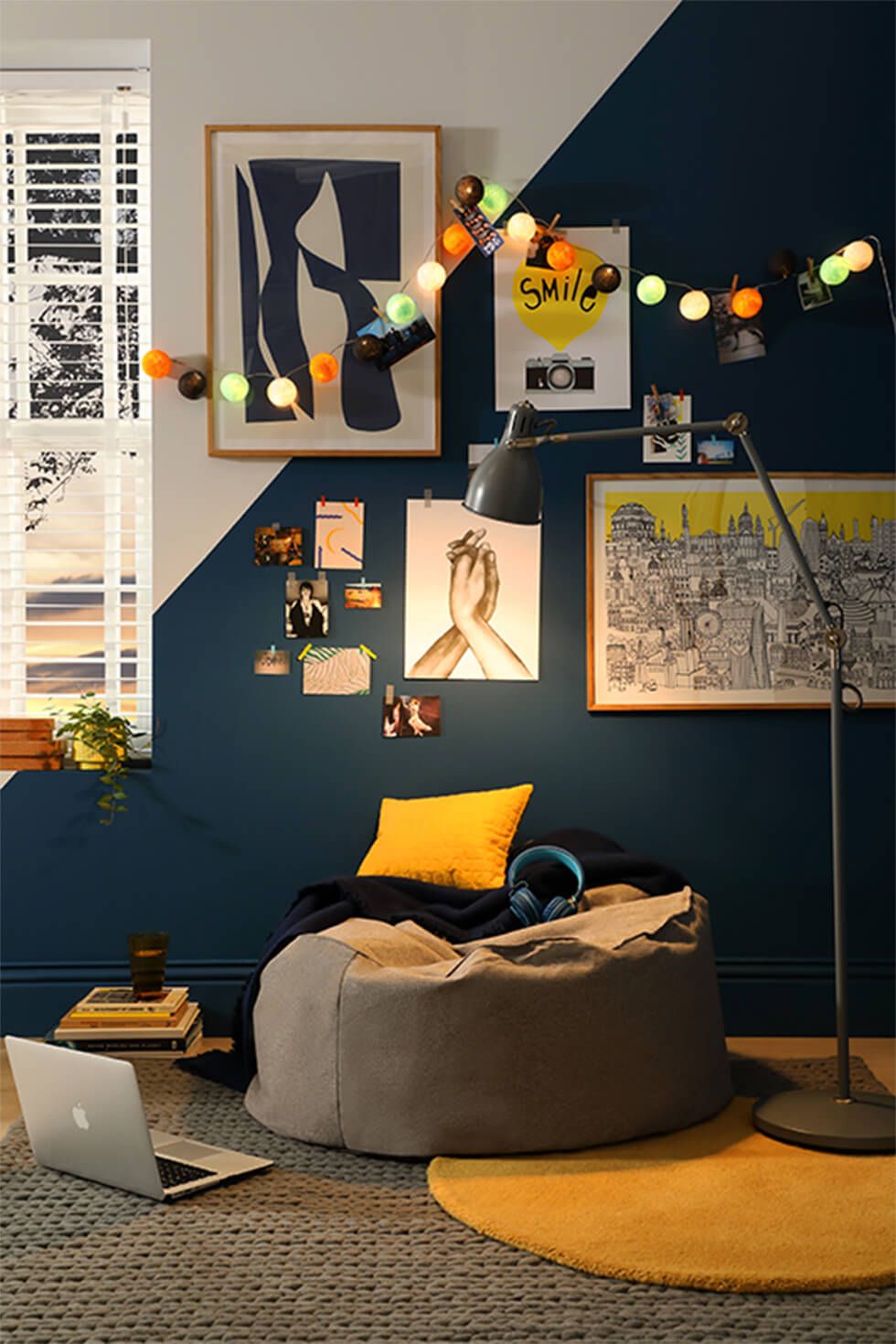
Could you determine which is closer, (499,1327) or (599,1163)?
(499,1327)

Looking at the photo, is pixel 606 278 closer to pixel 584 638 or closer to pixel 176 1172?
pixel 584 638

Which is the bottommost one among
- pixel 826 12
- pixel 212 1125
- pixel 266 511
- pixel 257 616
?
pixel 212 1125

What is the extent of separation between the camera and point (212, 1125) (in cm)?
299

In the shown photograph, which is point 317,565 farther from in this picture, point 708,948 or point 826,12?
point 826,12

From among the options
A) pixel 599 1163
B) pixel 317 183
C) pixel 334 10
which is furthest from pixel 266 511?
pixel 599 1163

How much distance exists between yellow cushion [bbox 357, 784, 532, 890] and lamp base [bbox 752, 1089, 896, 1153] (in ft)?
3.12

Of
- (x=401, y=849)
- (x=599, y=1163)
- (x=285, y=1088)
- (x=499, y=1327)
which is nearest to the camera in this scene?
(x=499, y=1327)

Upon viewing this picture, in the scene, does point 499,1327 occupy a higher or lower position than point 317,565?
lower

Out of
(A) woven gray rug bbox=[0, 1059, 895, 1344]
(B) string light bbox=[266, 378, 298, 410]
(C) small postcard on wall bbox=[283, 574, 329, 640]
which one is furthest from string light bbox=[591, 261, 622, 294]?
(A) woven gray rug bbox=[0, 1059, 895, 1344]

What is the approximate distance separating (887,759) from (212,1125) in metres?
2.16

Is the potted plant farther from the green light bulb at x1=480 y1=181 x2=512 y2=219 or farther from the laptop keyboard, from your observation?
the green light bulb at x1=480 y1=181 x2=512 y2=219

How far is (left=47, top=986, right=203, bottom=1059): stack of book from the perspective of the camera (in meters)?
3.47

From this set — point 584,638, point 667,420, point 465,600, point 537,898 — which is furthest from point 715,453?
point 537,898

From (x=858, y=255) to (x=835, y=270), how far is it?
71mm
